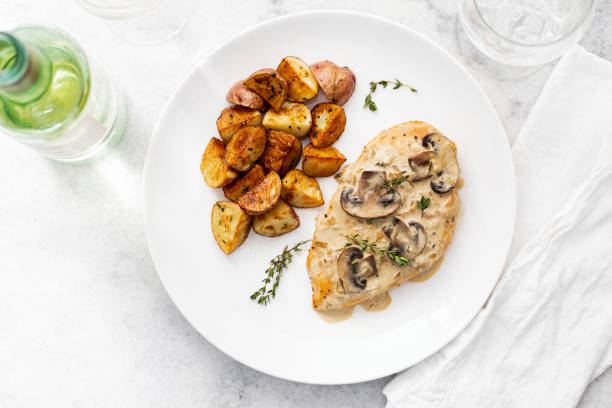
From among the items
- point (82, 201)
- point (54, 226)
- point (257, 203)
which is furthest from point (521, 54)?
point (54, 226)

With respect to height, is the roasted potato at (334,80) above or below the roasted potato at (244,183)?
above

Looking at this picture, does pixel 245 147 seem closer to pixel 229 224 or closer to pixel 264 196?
pixel 264 196

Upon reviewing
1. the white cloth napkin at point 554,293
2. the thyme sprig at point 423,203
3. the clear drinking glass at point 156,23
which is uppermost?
the clear drinking glass at point 156,23

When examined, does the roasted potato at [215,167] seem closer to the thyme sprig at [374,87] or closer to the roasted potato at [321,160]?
the roasted potato at [321,160]

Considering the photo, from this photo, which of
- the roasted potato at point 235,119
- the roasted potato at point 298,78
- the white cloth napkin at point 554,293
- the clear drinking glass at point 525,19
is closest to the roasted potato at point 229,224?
the roasted potato at point 235,119

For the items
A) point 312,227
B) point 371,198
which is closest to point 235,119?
point 312,227

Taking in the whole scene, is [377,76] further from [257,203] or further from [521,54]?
[257,203]
